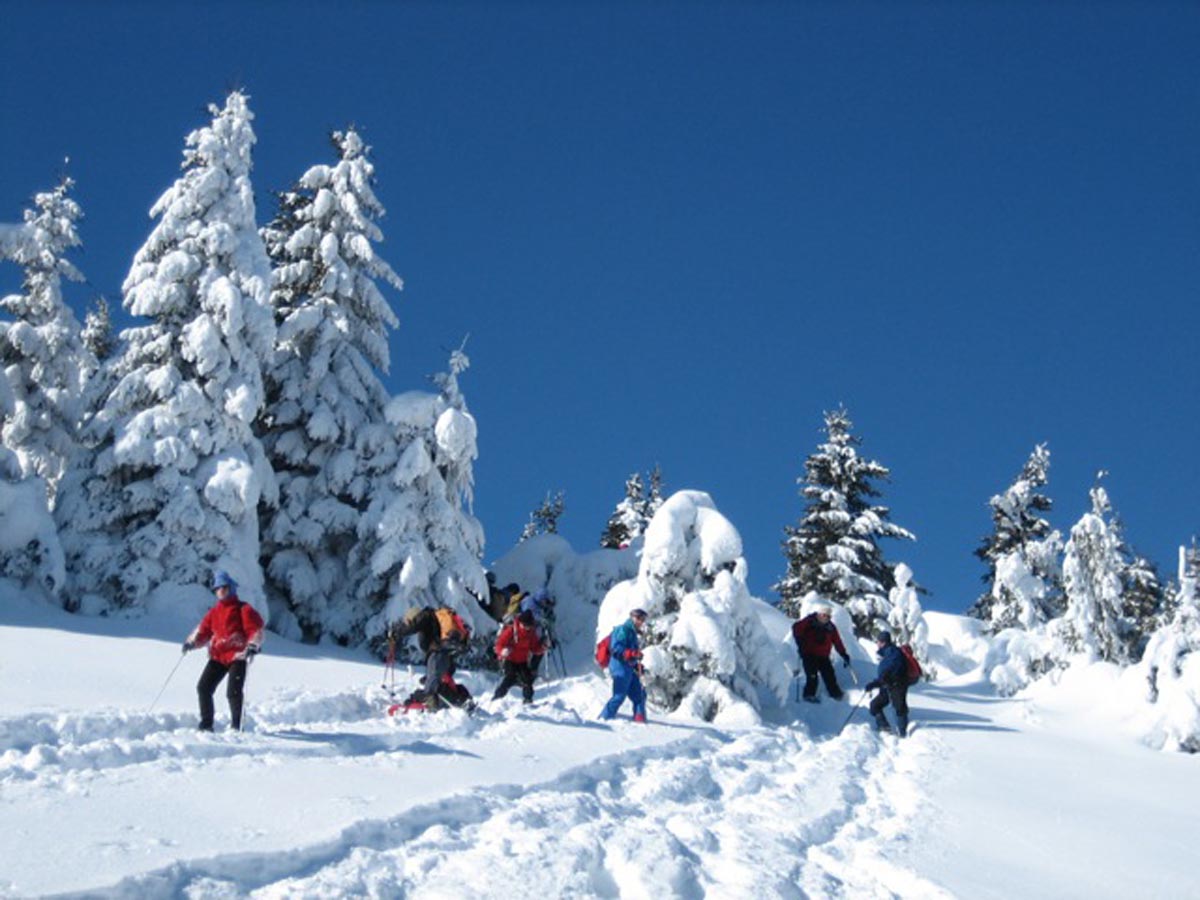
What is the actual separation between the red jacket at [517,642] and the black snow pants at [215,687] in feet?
16.4

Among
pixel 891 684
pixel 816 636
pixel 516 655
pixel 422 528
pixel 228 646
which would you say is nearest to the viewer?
pixel 228 646

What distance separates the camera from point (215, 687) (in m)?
10.6

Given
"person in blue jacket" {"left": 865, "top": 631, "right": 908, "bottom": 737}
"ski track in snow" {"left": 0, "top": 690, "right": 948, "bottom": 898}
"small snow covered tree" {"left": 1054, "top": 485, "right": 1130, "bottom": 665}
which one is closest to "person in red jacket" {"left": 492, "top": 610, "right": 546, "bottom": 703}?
"ski track in snow" {"left": 0, "top": 690, "right": 948, "bottom": 898}

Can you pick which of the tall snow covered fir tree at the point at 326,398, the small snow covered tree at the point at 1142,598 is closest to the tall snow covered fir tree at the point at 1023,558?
the small snow covered tree at the point at 1142,598

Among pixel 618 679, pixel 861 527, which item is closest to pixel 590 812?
pixel 618 679

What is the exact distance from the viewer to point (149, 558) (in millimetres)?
19469

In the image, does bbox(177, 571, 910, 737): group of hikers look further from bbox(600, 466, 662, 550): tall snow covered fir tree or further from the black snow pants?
bbox(600, 466, 662, 550): tall snow covered fir tree

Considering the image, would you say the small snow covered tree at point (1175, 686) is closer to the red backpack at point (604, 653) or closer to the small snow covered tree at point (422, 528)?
the red backpack at point (604, 653)

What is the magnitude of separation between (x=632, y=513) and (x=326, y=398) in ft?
93.5

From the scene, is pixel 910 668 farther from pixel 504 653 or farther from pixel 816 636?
pixel 504 653

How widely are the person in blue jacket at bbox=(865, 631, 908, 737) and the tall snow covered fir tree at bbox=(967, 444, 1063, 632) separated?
19544 mm

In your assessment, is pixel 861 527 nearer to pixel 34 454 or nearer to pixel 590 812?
pixel 34 454

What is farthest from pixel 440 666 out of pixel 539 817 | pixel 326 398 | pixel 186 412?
pixel 326 398

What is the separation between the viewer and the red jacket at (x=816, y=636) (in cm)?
1923
